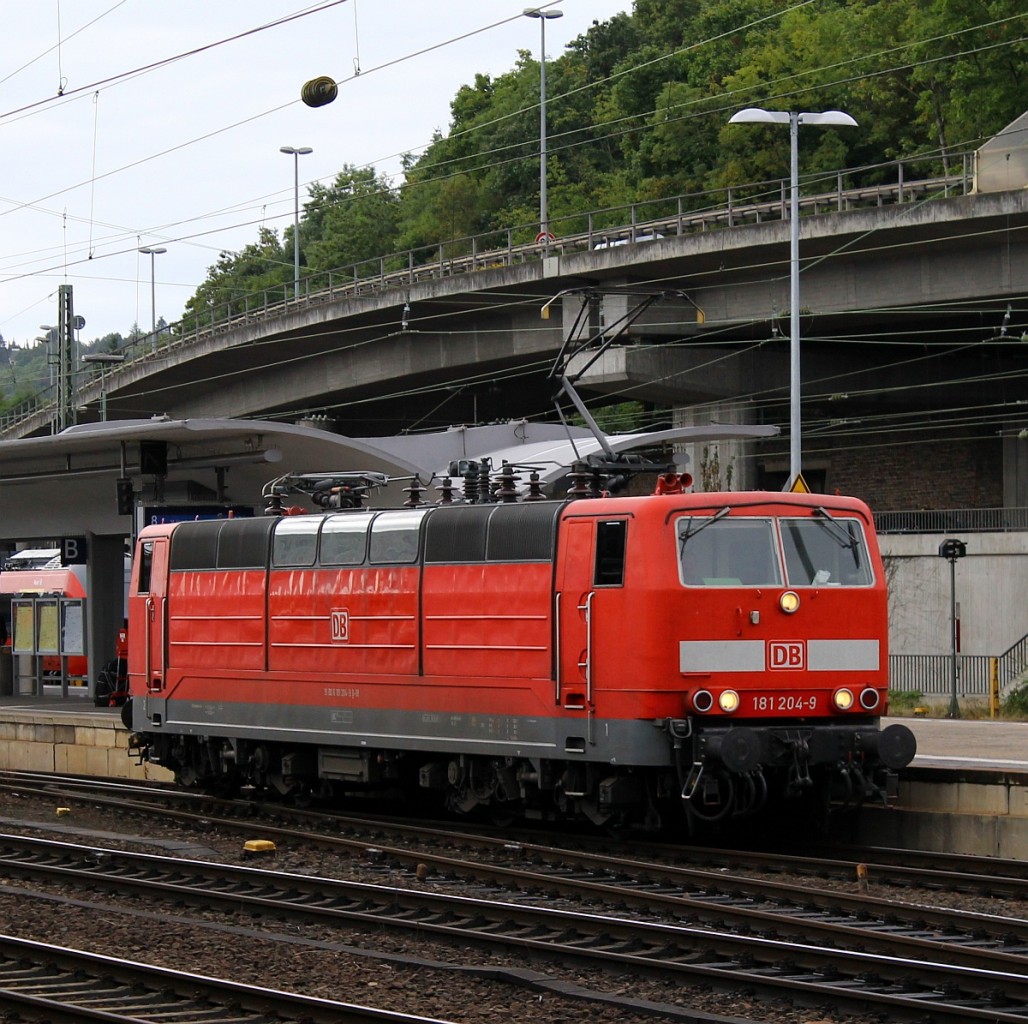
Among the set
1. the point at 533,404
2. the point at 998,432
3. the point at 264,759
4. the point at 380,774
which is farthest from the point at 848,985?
the point at 533,404

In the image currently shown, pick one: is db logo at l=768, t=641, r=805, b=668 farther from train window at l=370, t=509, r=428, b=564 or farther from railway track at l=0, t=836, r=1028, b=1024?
train window at l=370, t=509, r=428, b=564

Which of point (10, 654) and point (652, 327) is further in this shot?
point (652, 327)

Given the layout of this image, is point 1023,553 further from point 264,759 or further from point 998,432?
point 264,759

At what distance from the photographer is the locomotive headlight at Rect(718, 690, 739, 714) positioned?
15109mm

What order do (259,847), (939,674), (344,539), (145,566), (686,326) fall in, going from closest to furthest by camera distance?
(259,847) < (344,539) < (145,566) < (939,674) < (686,326)

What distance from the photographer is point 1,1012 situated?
32.4 feet

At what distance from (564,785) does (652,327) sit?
1072 inches

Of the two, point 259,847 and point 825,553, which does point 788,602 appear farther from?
point 259,847

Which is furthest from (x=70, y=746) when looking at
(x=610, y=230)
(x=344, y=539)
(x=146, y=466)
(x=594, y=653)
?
(x=610, y=230)

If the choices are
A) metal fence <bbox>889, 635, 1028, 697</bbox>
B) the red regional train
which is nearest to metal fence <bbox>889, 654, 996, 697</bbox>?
metal fence <bbox>889, 635, 1028, 697</bbox>

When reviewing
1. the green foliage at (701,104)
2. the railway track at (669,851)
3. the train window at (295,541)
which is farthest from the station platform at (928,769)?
the green foliage at (701,104)

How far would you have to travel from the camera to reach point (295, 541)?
19156 mm

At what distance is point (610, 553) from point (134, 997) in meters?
6.46

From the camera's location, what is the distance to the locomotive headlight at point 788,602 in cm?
1555
